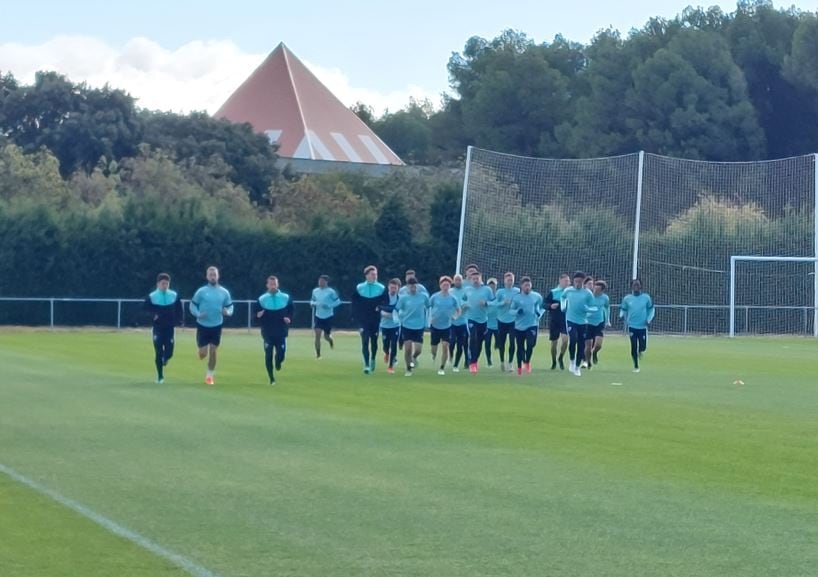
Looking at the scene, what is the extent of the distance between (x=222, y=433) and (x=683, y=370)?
53.5 ft

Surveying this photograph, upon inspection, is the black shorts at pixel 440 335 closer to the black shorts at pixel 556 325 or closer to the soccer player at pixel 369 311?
the soccer player at pixel 369 311

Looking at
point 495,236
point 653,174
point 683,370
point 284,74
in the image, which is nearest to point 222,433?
point 683,370

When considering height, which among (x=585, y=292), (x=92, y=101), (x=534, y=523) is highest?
(x=92, y=101)

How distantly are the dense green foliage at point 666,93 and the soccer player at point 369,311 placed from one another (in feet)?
172

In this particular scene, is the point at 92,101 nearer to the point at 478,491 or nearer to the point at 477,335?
the point at 477,335

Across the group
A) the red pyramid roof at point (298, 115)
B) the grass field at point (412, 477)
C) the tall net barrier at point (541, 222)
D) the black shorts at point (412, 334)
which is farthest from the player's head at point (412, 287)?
the red pyramid roof at point (298, 115)

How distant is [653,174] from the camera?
193 ft

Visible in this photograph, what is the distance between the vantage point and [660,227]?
57.1 meters

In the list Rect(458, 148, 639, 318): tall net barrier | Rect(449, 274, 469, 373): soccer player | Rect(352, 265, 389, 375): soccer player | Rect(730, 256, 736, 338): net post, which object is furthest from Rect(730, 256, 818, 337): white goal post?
Rect(352, 265, 389, 375): soccer player

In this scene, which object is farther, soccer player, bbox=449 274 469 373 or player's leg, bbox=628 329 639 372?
player's leg, bbox=628 329 639 372

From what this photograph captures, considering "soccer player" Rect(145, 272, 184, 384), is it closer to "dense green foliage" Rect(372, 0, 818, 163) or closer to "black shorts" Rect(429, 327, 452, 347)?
"black shorts" Rect(429, 327, 452, 347)

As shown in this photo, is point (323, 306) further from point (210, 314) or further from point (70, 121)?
point (70, 121)

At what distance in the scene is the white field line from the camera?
9156mm

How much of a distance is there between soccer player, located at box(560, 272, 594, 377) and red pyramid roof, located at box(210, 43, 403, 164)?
7624 centimetres
